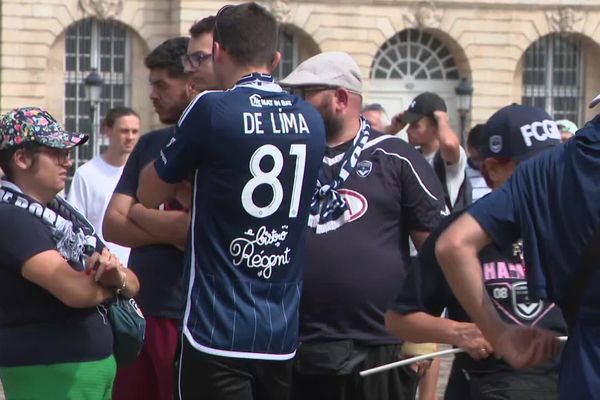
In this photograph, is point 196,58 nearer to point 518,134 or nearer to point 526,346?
point 518,134

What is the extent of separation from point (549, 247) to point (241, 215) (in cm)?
134

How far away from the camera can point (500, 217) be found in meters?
4.46

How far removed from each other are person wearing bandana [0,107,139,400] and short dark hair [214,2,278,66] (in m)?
0.73

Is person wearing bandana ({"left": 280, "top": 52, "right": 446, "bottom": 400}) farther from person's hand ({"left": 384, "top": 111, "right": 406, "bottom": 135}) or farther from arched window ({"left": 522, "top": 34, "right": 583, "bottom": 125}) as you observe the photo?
arched window ({"left": 522, "top": 34, "right": 583, "bottom": 125})

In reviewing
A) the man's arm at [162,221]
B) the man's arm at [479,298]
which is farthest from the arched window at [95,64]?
the man's arm at [479,298]

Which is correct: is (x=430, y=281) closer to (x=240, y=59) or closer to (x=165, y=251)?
(x=240, y=59)

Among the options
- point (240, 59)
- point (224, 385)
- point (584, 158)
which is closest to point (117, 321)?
point (224, 385)

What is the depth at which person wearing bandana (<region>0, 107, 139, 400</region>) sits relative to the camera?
574 cm

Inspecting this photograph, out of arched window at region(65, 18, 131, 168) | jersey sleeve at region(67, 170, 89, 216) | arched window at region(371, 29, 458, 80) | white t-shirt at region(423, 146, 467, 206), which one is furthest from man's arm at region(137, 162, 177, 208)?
arched window at region(371, 29, 458, 80)

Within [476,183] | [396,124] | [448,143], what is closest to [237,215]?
[448,143]

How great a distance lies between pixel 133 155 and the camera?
21.5 feet

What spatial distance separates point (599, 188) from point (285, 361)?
157 cm

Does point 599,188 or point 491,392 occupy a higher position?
point 599,188

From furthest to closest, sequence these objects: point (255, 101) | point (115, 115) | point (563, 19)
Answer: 1. point (563, 19)
2. point (115, 115)
3. point (255, 101)
